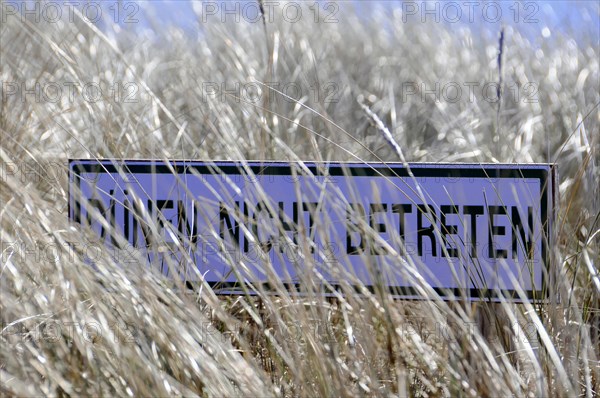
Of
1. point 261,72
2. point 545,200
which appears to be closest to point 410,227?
point 545,200

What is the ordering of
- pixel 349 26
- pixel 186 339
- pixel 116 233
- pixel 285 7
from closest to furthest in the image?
pixel 186 339 < pixel 116 233 < pixel 285 7 < pixel 349 26

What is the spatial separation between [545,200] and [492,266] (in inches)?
4.8

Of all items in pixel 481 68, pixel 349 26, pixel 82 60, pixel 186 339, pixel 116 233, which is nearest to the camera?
pixel 186 339

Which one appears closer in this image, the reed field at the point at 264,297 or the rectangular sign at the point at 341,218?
the reed field at the point at 264,297

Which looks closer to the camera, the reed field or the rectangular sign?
the reed field

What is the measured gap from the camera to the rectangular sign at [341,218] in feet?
3.59

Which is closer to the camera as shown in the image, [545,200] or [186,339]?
[186,339]

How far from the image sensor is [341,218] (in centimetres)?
111

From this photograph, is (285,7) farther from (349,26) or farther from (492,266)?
(492,266)

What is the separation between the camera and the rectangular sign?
110cm

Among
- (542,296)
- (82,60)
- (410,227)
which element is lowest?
(542,296)

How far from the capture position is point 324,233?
107cm

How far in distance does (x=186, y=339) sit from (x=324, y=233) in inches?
9.3

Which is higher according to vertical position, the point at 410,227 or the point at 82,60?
the point at 82,60
